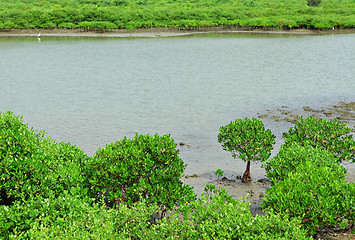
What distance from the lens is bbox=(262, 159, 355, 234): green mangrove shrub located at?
10.1 metres

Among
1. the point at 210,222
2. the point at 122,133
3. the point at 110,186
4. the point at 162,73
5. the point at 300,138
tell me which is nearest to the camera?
the point at 210,222

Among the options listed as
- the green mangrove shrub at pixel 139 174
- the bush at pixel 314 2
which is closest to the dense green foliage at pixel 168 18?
the bush at pixel 314 2

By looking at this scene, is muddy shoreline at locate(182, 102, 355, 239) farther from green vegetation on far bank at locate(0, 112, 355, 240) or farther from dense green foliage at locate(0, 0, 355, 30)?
dense green foliage at locate(0, 0, 355, 30)

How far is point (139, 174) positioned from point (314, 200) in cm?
502

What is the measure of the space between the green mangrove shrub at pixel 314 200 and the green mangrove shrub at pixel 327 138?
392 centimetres

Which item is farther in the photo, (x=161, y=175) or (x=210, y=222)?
(x=161, y=175)

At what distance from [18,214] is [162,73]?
36825 millimetres

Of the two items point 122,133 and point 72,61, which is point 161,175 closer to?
point 122,133

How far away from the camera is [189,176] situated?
17.7m

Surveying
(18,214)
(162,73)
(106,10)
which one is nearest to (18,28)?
(106,10)

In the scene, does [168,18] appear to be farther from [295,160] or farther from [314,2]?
[295,160]

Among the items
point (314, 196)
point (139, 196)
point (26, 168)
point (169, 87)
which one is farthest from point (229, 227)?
point (169, 87)

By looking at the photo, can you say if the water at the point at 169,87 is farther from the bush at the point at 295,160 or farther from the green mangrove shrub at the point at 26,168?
the green mangrove shrub at the point at 26,168

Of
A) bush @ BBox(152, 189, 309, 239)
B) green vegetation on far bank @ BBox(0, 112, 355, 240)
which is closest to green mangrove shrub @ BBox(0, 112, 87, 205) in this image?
green vegetation on far bank @ BBox(0, 112, 355, 240)
